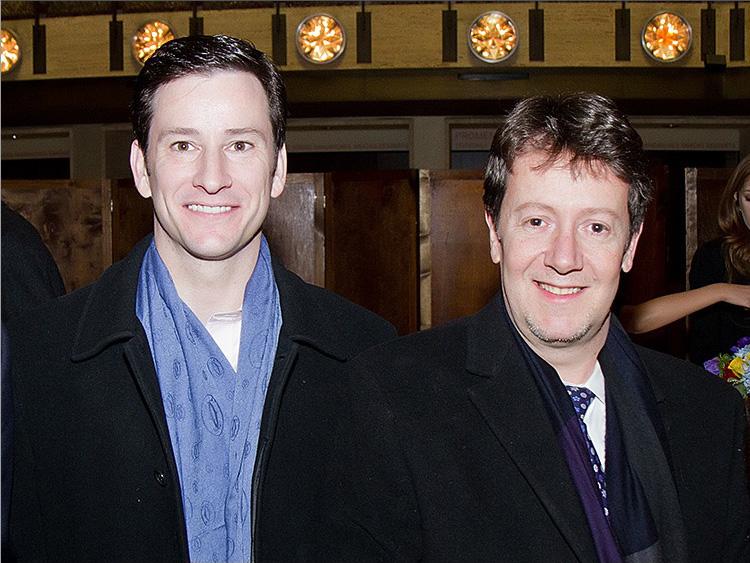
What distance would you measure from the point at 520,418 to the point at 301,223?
347cm

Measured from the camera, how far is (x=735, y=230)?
10.6 feet

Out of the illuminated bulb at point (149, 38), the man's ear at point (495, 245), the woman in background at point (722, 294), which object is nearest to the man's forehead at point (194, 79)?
the man's ear at point (495, 245)

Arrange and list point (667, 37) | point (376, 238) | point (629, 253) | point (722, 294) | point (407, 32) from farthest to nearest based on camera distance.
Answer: point (407, 32), point (667, 37), point (376, 238), point (722, 294), point (629, 253)

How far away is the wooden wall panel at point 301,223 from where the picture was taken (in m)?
4.88

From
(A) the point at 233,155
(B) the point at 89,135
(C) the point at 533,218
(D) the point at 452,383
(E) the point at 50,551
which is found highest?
(B) the point at 89,135

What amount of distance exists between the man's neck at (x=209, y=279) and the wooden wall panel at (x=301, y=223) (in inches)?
122

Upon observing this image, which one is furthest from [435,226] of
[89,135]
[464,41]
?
[89,135]

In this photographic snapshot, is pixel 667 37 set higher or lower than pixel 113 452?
higher

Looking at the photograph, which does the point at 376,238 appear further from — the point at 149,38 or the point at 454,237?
the point at 149,38

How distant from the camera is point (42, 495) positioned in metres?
1.63

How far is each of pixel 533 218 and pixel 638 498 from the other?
477 mm

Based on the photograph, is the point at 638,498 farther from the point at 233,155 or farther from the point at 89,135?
the point at 89,135

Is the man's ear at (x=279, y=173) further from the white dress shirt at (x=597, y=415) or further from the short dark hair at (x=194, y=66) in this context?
the white dress shirt at (x=597, y=415)

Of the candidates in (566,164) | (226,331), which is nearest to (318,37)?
(226,331)
